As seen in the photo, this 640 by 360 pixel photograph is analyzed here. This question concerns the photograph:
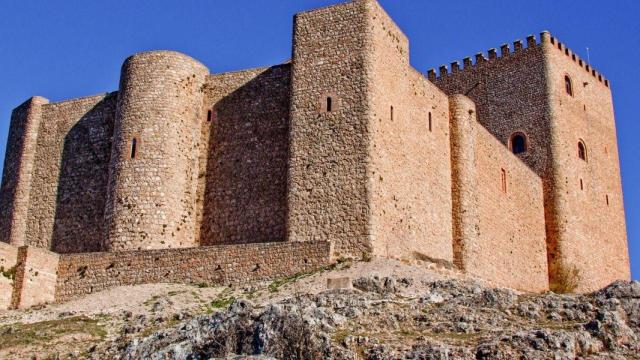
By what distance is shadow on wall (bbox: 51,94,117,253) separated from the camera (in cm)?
3241

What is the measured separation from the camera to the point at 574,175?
4159 cm

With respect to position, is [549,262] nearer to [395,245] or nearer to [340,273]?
[395,245]

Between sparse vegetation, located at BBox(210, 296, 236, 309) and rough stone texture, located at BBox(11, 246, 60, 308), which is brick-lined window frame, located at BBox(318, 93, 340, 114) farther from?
A: rough stone texture, located at BBox(11, 246, 60, 308)

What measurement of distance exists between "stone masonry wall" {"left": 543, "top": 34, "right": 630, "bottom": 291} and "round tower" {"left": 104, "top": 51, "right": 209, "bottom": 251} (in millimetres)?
16267

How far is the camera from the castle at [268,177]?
2792cm

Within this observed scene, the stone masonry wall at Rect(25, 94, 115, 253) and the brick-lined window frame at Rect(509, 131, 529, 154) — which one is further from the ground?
the brick-lined window frame at Rect(509, 131, 529, 154)

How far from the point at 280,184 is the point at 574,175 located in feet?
54.7

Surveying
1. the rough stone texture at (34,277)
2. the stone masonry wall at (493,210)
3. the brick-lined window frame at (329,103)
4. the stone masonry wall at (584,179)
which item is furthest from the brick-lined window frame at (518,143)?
the rough stone texture at (34,277)

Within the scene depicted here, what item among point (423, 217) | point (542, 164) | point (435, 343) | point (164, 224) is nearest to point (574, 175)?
point (542, 164)

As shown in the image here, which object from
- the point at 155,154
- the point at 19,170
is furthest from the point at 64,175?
the point at 155,154

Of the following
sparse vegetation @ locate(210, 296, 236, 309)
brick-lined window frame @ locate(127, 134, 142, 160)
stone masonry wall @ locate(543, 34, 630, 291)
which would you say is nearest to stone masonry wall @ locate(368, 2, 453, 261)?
sparse vegetation @ locate(210, 296, 236, 309)

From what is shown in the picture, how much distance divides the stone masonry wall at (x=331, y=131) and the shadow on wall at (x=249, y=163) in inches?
50.3

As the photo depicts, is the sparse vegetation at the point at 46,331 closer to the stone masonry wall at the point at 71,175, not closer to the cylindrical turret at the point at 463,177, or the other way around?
the stone masonry wall at the point at 71,175

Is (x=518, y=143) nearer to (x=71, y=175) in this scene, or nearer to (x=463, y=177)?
(x=463, y=177)
